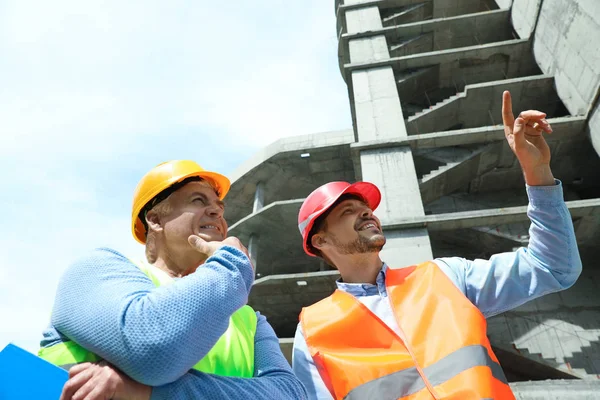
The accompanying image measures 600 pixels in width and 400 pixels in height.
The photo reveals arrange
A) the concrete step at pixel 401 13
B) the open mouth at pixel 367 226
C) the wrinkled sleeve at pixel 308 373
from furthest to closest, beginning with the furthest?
the concrete step at pixel 401 13 → the open mouth at pixel 367 226 → the wrinkled sleeve at pixel 308 373

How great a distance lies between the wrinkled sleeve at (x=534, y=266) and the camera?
97.6 inches

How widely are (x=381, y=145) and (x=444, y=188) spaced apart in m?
2.35

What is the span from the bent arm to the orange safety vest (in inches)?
48.1

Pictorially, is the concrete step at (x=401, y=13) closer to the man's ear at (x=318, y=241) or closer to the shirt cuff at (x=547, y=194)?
the man's ear at (x=318, y=241)

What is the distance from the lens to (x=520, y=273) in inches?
103

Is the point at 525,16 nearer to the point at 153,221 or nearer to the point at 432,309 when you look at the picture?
the point at 432,309

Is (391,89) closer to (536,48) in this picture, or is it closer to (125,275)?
(536,48)

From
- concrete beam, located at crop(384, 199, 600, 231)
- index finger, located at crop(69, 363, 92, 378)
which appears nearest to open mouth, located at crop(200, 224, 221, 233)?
index finger, located at crop(69, 363, 92, 378)

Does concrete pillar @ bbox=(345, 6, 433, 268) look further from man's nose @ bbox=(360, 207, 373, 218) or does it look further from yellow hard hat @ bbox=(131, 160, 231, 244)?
yellow hard hat @ bbox=(131, 160, 231, 244)

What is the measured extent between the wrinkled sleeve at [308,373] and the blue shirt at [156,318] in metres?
1.00

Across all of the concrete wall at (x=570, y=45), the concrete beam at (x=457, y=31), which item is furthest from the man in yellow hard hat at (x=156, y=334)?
the concrete beam at (x=457, y=31)

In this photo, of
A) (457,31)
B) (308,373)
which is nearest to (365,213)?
(308,373)

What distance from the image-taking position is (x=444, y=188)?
35.5 ft

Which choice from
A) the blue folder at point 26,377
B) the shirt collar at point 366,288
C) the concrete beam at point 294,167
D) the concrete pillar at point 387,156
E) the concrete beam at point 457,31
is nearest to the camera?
the blue folder at point 26,377
